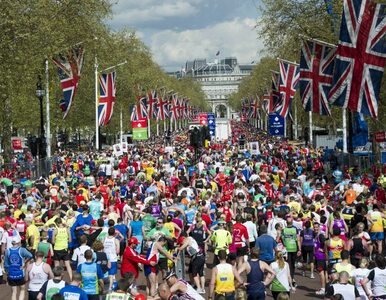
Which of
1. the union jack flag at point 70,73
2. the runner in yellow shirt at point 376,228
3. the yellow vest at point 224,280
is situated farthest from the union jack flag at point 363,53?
the union jack flag at point 70,73

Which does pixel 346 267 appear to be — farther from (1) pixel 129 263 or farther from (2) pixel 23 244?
(2) pixel 23 244

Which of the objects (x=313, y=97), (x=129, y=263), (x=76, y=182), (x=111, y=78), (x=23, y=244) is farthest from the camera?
(x=111, y=78)

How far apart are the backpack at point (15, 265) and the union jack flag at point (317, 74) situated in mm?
18022

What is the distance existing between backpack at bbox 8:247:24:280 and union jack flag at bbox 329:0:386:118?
36.1 feet

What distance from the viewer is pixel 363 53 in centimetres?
2097

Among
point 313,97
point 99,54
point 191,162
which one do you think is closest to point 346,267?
point 313,97

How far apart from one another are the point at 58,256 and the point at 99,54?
34147 millimetres

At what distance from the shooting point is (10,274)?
13.0 meters

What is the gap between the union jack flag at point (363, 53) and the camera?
67.8 feet

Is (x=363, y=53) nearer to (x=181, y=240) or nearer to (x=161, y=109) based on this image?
(x=181, y=240)

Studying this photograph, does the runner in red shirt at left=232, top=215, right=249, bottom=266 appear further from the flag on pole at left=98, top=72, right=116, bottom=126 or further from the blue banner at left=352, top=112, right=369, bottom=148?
the flag on pole at left=98, top=72, right=116, bottom=126

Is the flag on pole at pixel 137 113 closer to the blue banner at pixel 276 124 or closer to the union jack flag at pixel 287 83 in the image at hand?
the blue banner at pixel 276 124

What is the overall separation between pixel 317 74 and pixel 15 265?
1859 cm

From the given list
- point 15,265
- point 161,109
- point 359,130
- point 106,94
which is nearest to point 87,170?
point 106,94
